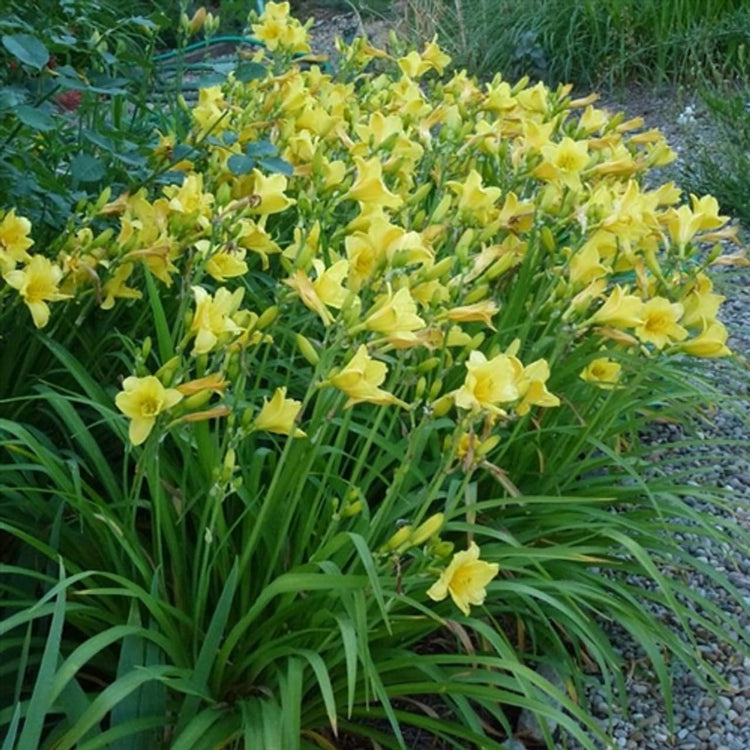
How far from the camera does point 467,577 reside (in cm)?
168

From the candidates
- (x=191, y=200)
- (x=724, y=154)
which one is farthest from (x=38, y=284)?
(x=724, y=154)

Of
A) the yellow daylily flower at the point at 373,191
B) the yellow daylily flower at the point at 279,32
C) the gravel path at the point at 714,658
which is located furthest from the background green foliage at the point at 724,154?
the yellow daylily flower at the point at 373,191

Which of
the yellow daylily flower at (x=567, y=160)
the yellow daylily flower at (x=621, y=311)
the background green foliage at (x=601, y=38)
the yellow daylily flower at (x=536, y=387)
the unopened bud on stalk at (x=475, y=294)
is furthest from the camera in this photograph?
the background green foliage at (x=601, y=38)

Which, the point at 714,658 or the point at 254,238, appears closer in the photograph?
the point at 254,238

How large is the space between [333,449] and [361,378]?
314 millimetres

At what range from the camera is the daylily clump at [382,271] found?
1.64 m

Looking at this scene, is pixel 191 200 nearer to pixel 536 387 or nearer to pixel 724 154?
pixel 536 387

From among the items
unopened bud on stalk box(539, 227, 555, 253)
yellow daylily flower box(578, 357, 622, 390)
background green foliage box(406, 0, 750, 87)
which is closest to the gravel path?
yellow daylily flower box(578, 357, 622, 390)

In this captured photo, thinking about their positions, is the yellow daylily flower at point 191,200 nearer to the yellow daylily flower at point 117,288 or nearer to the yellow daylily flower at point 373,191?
the yellow daylily flower at point 117,288

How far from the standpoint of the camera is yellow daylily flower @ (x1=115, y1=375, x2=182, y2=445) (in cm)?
153

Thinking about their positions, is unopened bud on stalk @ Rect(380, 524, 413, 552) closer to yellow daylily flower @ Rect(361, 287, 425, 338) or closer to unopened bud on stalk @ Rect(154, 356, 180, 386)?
yellow daylily flower @ Rect(361, 287, 425, 338)

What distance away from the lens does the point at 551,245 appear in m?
2.26

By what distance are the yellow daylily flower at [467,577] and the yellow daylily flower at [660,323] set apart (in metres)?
0.59

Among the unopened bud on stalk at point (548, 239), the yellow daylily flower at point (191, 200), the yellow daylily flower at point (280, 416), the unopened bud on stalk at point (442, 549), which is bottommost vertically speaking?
the unopened bud on stalk at point (442, 549)
